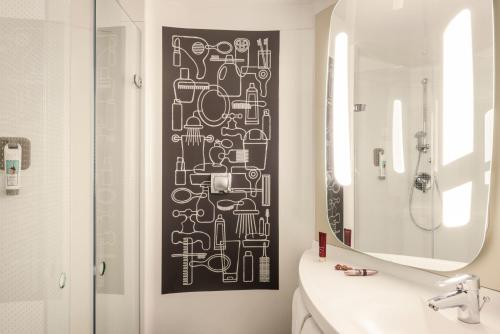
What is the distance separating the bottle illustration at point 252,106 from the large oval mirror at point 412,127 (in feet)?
1.66

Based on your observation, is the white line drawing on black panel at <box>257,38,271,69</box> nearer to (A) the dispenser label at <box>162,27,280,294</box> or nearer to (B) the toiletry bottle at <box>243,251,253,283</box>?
(A) the dispenser label at <box>162,27,280,294</box>

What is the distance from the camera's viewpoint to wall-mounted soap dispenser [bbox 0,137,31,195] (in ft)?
2.93

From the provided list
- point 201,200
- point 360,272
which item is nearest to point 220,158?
point 201,200

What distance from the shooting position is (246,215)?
2195mm

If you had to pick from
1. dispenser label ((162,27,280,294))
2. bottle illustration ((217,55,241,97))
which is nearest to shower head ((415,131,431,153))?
dispenser label ((162,27,280,294))

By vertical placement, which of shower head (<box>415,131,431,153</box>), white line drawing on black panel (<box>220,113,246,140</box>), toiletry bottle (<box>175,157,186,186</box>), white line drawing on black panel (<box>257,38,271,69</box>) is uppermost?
white line drawing on black panel (<box>257,38,271,69</box>)

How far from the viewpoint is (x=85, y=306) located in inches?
53.1

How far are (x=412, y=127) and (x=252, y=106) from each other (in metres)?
1.06

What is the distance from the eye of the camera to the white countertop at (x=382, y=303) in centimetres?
103

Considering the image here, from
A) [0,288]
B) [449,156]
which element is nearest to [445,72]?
[449,156]

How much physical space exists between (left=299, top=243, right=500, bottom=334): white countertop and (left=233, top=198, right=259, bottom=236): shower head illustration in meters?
0.58

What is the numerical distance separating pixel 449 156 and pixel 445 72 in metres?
0.34

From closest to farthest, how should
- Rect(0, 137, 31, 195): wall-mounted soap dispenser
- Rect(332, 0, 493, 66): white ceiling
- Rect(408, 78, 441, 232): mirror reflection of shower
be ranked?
Rect(0, 137, 31, 195): wall-mounted soap dispenser, Rect(332, 0, 493, 66): white ceiling, Rect(408, 78, 441, 232): mirror reflection of shower

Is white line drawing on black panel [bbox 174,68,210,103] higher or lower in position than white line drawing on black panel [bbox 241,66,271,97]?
lower
